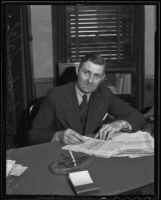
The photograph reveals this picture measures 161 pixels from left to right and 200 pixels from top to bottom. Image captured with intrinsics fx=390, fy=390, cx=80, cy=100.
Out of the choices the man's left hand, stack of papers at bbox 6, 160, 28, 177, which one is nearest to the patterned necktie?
the man's left hand

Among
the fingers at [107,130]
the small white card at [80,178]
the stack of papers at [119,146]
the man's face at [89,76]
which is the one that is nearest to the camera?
the small white card at [80,178]

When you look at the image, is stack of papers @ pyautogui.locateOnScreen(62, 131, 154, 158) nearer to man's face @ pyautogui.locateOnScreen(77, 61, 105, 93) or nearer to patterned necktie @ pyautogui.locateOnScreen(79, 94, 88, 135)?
patterned necktie @ pyautogui.locateOnScreen(79, 94, 88, 135)

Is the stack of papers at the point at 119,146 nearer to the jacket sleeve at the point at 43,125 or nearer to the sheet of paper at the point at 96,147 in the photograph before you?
the sheet of paper at the point at 96,147

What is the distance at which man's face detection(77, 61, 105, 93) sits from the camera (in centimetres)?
169

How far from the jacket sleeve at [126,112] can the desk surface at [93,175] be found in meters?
0.19

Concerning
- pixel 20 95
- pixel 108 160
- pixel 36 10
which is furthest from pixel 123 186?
pixel 36 10

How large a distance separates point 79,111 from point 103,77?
0.25 meters

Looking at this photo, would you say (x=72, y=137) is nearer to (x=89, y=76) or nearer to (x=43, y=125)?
(x=43, y=125)

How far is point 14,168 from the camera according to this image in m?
1.64

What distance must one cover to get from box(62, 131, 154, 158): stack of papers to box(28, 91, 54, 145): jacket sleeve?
0.12 metres

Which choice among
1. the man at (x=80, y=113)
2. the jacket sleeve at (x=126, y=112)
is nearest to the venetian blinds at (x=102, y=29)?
the man at (x=80, y=113)

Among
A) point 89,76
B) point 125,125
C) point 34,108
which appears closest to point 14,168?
point 34,108

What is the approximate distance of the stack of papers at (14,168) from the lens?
63.2 inches
